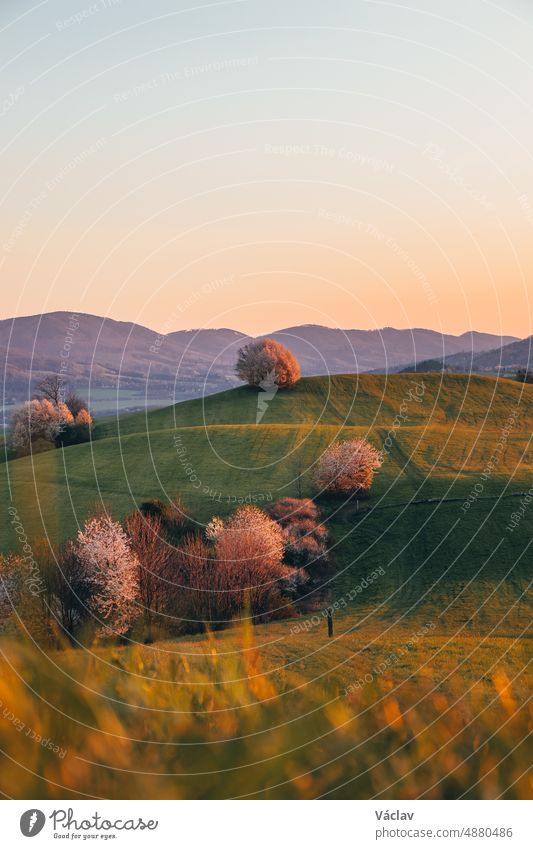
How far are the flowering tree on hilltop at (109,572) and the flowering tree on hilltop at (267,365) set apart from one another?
82.0 meters

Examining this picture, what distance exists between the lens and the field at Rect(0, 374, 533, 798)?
8.00 ft

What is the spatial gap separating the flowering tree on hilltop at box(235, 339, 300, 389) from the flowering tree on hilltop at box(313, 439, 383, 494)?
49885 millimetres

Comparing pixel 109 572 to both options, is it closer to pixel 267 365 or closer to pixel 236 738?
pixel 236 738

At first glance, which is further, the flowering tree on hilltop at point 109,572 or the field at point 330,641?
the flowering tree on hilltop at point 109,572

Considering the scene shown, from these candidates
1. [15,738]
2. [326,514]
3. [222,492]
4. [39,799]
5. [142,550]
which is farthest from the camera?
[222,492]

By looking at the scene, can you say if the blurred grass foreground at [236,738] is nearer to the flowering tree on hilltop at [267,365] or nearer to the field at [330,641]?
the field at [330,641]

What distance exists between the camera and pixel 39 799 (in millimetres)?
2516

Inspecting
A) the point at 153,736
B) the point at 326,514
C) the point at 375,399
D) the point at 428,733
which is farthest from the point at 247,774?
the point at 375,399

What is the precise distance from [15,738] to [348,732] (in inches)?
43.8

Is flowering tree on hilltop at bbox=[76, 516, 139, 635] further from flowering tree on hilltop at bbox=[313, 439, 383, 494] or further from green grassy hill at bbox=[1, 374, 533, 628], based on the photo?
flowering tree on hilltop at bbox=[313, 439, 383, 494]

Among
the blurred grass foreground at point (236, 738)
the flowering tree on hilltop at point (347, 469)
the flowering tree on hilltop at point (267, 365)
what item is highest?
the flowering tree on hilltop at point (267, 365)

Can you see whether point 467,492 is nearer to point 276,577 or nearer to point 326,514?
point 326,514

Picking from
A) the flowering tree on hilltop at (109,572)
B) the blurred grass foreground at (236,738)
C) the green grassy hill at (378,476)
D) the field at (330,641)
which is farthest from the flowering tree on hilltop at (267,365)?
the blurred grass foreground at (236,738)

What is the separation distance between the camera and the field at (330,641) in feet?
8.00
